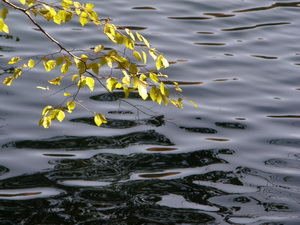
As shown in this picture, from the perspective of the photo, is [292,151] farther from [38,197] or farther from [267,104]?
[38,197]

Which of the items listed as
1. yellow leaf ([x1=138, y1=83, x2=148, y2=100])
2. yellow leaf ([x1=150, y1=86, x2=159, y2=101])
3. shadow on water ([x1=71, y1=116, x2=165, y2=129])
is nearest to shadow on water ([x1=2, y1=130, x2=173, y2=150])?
shadow on water ([x1=71, y1=116, x2=165, y2=129])

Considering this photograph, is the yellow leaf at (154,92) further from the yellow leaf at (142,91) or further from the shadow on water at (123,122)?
the shadow on water at (123,122)

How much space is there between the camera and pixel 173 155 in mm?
4652

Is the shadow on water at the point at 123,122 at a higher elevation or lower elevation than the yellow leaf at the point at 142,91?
lower

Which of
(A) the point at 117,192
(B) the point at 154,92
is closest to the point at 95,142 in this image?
(A) the point at 117,192

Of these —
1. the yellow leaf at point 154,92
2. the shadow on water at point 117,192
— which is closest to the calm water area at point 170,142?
the shadow on water at point 117,192

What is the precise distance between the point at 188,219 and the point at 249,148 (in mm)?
1171

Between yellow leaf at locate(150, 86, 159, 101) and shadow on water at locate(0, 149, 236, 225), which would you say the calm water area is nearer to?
shadow on water at locate(0, 149, 236, 225)

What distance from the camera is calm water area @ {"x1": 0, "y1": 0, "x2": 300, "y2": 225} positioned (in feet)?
13.1

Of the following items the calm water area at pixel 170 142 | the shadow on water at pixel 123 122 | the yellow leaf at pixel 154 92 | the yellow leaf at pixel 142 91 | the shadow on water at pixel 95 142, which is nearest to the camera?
the yellow leaf at pixel 142 91

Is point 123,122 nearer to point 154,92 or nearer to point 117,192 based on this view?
point 117,192

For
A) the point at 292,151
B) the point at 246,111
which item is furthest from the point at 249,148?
the point at 246,111

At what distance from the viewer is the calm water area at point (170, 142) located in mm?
3979

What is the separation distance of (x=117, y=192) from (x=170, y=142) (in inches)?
34.7
